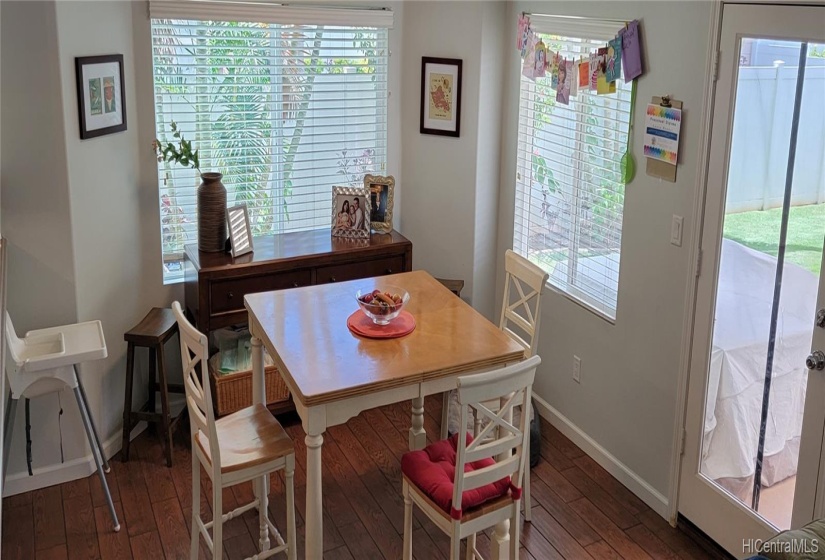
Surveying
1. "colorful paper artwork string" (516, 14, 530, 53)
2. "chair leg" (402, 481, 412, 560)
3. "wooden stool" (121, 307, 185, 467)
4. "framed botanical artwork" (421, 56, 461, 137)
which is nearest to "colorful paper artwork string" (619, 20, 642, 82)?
"colorful paper artwork string" (516, 14, 530, 53)

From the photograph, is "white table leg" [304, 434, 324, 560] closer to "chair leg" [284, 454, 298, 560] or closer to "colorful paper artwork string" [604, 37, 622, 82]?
"chair leg" [284, 454, 298, 560]

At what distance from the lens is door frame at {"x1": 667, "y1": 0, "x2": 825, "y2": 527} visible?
116 inches

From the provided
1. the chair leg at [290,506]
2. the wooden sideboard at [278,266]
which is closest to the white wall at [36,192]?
the wooden sideboard at [278,266]

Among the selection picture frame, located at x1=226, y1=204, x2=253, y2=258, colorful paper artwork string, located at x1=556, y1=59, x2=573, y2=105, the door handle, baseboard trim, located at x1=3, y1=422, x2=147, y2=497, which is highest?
colorful paper artwork string, located at x1=556, y1=59, x2=573, y2=105

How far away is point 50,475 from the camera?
3633 millimetres

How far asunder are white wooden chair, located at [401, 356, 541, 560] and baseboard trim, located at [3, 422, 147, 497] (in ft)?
5.39

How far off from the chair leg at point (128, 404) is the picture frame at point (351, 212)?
3.95 feet

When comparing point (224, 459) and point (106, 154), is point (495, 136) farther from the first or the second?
point (224, 459)

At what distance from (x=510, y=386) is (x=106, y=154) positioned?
7.08 feet

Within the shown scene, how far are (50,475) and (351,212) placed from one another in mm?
1867

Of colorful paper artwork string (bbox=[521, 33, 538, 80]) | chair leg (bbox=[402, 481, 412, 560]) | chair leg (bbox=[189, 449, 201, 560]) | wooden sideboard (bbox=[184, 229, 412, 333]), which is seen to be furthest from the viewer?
colorful paper artwork string (bbox=[521, 33, 538, 80])

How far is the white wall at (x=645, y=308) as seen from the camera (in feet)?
10.4

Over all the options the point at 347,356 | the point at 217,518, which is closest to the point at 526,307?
the point at 347,356

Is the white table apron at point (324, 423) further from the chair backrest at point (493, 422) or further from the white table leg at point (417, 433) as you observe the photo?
the white table leg at point (417, 433)
